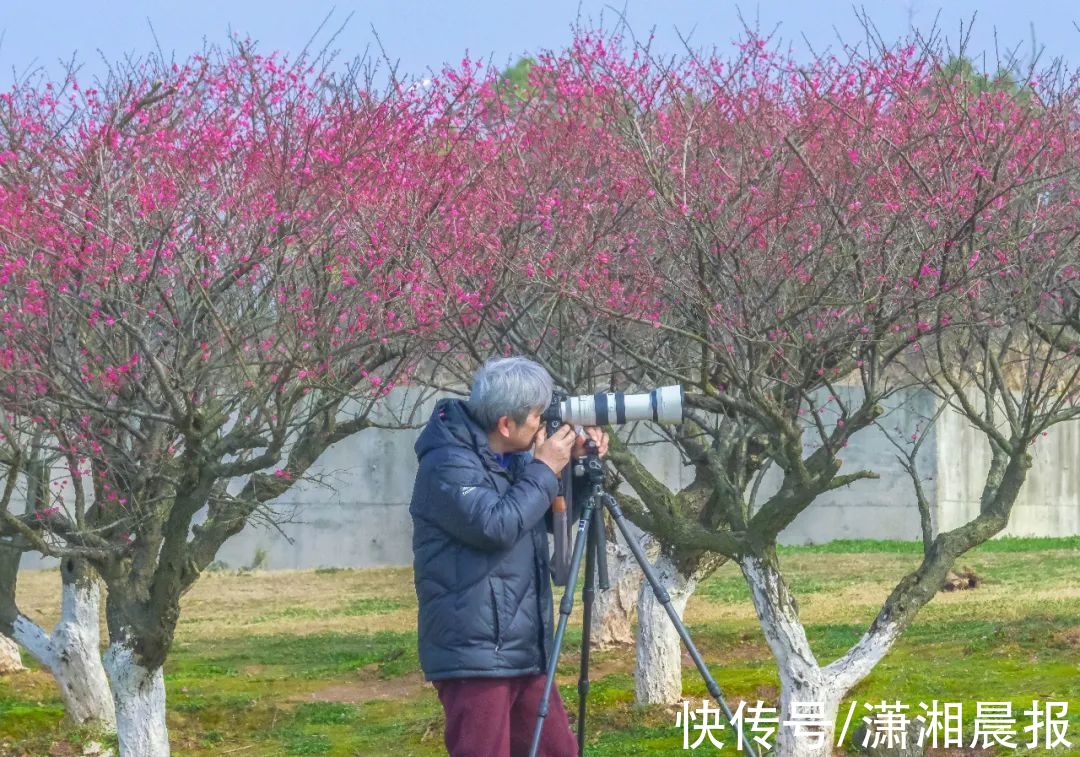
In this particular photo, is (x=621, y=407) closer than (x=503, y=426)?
No

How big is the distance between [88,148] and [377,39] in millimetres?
1619

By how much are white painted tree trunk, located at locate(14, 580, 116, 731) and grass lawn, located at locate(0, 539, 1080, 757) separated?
195 mm

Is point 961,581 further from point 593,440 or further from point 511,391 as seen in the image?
point 511,391

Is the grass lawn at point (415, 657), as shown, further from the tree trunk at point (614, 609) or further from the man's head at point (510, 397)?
the man's head at point (510, 397)

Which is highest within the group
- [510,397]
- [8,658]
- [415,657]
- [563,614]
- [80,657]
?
[510,397]

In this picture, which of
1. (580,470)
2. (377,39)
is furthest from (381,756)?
(580,470)

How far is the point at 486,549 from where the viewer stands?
3773 mm

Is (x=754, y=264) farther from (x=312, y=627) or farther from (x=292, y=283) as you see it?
(x=312, y=627)

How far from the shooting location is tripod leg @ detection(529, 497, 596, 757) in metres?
3.97

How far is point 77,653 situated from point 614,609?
436 cm

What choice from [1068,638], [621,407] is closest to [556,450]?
[621,407]

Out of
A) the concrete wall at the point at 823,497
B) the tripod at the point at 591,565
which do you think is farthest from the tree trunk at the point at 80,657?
the concrete wall at the point at 823,497

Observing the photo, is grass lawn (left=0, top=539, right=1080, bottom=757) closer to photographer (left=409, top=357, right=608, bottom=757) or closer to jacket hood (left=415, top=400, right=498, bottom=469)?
photographer (left=409, top=357, right=608, bottom=757)

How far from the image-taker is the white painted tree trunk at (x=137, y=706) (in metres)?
7.70
